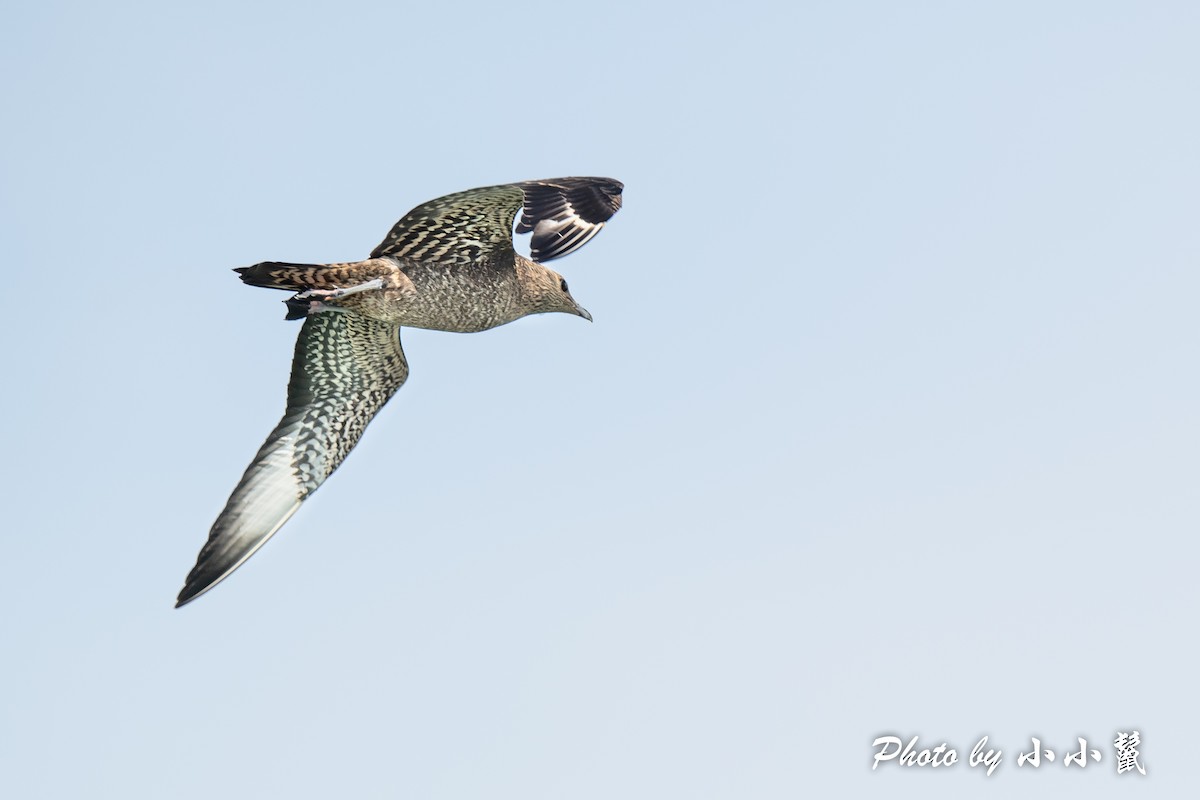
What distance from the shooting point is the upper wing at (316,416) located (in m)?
14.1

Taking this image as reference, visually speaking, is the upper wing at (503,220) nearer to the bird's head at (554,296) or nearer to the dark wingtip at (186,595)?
the bird's head at (554,296)

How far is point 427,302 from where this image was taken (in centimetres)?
1385

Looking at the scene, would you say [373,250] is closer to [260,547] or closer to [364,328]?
[364,328]

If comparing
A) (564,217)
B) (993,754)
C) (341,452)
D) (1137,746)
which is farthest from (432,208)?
(1137,746)

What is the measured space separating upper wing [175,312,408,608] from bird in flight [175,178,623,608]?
0.03ft

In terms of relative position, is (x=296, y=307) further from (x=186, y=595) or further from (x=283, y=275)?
(x=186, y=595)

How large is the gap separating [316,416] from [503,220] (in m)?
3.02

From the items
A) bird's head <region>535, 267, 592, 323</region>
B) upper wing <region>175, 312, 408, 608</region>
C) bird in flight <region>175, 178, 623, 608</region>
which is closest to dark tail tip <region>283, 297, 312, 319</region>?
bird in flight <region>175, 178, 623, 608</region>

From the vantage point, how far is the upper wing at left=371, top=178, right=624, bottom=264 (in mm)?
12914

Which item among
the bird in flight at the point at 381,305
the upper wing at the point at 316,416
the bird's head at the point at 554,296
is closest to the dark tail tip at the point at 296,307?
the bird in flight at the point at 381,305

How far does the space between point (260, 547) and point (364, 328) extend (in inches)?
92.4

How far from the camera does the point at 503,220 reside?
43.8ft

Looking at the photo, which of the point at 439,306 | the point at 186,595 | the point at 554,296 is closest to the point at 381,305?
the point at 439,306

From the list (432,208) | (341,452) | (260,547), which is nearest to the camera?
(432,208)
